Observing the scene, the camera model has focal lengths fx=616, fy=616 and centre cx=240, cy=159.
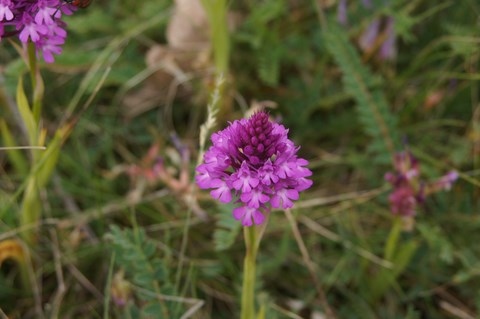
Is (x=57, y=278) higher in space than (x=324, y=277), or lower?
higher

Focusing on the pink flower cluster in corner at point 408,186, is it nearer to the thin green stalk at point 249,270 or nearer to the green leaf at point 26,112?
the thin green stalk at point 249,270

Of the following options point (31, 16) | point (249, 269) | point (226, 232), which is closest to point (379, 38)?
point (226, 232)

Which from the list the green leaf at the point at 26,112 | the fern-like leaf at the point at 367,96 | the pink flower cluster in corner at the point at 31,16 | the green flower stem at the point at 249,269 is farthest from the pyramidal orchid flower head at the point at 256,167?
the fern-like leaf at the point at 367,96

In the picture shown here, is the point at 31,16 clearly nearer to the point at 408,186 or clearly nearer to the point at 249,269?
the point at 249,269

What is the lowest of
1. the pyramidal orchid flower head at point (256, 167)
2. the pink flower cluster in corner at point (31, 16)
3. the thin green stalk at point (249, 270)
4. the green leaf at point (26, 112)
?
the thin green stalk at point (249, 270)

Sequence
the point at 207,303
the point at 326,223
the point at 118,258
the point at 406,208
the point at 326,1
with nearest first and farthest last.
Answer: the point at 118,258
the point at 406,208
the point at 207,303
the point at 326,223
the point at 326,1

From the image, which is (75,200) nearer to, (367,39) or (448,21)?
(367,39)

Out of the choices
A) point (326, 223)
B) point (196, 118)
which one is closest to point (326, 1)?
point (196, 118)
